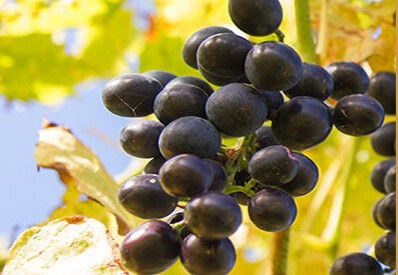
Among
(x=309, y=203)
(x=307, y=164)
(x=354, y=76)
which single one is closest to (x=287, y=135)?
(x=307, y=164)

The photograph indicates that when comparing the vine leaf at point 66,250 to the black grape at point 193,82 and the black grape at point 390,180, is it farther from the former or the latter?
the black grape at point 390,180

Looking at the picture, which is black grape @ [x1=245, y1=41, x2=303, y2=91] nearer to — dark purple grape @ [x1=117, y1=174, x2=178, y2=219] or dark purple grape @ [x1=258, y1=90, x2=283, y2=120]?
dark purple grape @ [x1=258, y1=90, x2=283, y2=120]

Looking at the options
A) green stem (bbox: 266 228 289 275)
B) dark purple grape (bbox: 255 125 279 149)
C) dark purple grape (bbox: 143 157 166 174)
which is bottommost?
green stem (bbox: 266 228 289 275)

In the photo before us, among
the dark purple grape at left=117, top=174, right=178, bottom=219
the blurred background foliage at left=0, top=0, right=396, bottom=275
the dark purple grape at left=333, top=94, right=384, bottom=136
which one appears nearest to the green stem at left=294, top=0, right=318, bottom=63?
the blurred background foliage at left=0, top=0, right=396, bottom=275

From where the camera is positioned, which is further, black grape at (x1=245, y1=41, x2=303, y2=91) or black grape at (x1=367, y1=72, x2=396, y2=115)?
black grape at (x1=367, y1=72, x2=396, y2=115)

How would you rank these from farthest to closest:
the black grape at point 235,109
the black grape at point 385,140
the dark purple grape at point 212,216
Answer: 1. the black grape at point 385,140
2. the black grape at point 235,109
3. the dark purple grape at point 212,216

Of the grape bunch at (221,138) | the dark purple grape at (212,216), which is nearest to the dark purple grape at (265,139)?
the grape bunch at (221,138)
